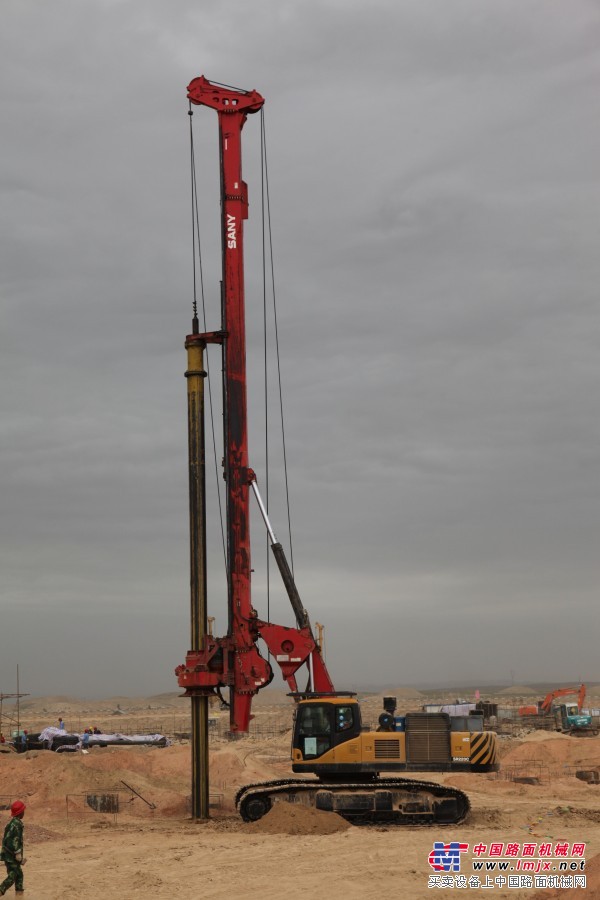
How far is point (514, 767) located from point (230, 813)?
19289 millimetres

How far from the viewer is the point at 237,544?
25172mm

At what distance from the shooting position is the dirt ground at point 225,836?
17.6 m

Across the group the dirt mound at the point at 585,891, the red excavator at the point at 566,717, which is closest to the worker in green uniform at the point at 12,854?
the dirt mound at the point at 585,891

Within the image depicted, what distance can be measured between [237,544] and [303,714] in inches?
165

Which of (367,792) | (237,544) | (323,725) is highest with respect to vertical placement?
(237,544)

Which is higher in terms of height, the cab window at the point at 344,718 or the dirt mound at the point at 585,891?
the cab window at the point at 344,718

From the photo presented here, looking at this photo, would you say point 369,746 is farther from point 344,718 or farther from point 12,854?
point 12,854

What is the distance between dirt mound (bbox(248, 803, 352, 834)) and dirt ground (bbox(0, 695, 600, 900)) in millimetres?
27

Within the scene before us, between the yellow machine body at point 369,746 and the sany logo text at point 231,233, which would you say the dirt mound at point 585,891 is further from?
the sany logo text at point 231,233

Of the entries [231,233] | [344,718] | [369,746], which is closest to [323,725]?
[344,718]

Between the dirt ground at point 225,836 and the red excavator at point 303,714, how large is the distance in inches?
25.1

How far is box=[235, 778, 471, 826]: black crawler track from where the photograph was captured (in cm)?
2392

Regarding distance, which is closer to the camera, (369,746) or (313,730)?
(369,746)

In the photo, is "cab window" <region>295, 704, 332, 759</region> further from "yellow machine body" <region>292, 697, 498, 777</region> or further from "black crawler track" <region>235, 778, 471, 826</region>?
"black crawler track" <region>235, 778, 471, 826</region>
